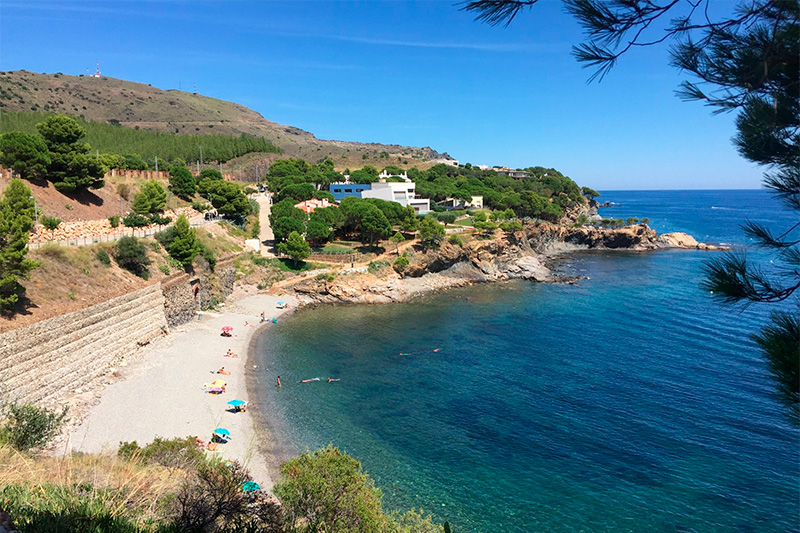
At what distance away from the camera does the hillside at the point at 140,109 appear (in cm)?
10994

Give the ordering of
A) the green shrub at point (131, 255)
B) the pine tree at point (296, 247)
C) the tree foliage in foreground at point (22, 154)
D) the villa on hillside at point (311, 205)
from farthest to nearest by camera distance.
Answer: the villa on hillside at point (311, 205) → the pine tree at point (296, 247) → the tree foliage in foreground at point (22, 154) → the green shrub at point (131, 255)

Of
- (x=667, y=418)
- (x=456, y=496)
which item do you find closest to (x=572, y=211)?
(x=667, y=418)

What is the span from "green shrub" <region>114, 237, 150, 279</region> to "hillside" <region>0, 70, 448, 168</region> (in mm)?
79185

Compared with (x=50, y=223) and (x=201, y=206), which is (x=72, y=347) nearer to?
(x=50, y=223)

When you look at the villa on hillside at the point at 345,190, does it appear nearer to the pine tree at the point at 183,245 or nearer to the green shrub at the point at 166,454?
the pine tree at the point at 183,245

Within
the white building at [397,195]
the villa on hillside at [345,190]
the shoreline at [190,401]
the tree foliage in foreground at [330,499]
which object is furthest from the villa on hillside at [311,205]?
the tree foliage in foreground at [330,499]

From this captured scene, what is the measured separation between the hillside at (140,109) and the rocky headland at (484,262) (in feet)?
173

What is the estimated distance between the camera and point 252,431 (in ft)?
61.1

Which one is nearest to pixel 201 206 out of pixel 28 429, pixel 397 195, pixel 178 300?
pixel 178 300

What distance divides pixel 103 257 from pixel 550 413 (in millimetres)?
25079

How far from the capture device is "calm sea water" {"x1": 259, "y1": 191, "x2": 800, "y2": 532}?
14930 mm

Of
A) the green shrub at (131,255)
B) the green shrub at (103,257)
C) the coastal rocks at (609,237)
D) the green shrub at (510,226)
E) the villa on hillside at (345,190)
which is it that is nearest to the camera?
the green shrub at (103,257)

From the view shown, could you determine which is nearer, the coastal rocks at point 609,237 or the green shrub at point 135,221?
the green shrub at point 135,221

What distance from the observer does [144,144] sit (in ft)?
256
